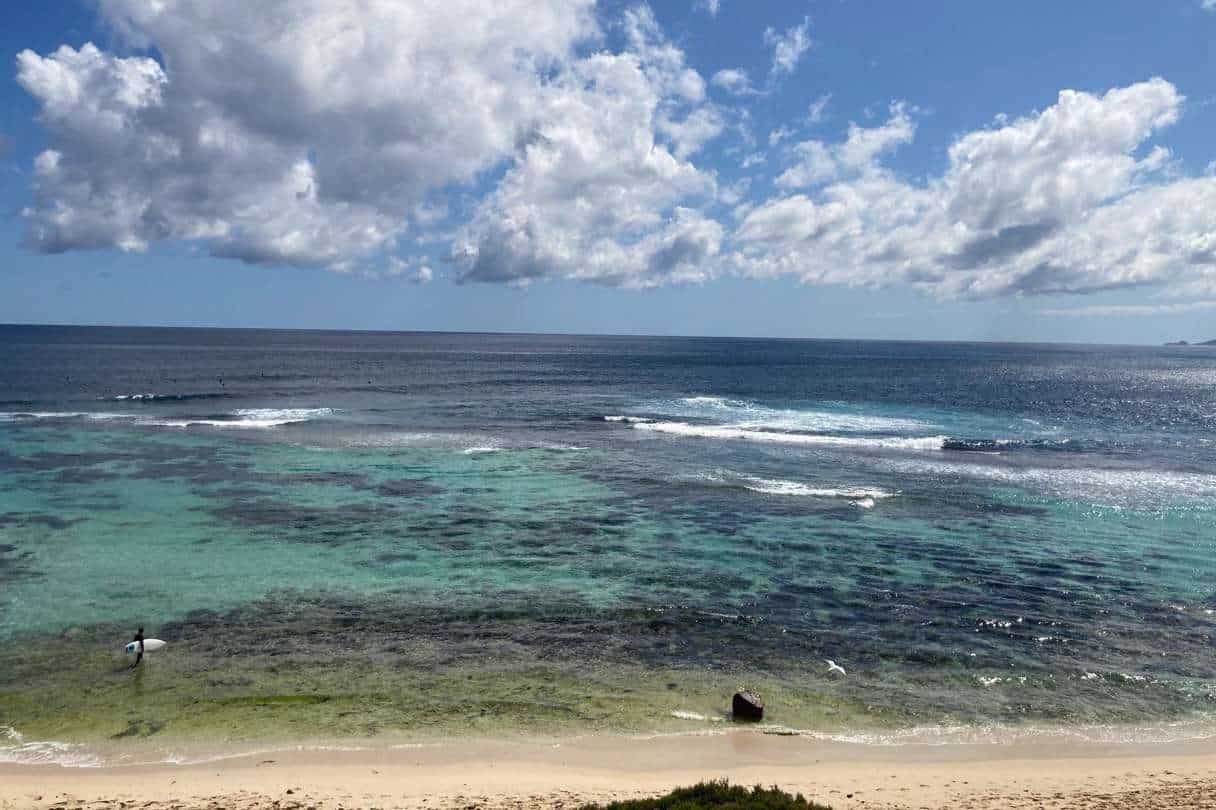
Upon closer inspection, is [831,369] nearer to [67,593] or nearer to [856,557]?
[856,557]

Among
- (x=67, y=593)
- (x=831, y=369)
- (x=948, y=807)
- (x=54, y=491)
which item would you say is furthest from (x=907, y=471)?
(x=831, y=369)

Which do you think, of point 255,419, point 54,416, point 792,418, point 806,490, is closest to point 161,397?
point 54,416

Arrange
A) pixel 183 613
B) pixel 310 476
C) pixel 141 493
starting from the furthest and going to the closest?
pixel 310 476
pixel 141 493
pixel 183 613

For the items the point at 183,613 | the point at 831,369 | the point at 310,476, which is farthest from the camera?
the point at 831,369

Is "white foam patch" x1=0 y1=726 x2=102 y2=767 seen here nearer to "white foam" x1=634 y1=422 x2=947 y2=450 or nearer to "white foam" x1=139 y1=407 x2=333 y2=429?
"white foam" x1=139 y1=407 x2=333 y2=429

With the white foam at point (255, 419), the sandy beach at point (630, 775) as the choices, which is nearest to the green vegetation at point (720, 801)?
the sandy beach at point (630, 775)

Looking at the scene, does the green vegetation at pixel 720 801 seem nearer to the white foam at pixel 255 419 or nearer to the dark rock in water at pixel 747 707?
the dark rock in water at pixel 747 707

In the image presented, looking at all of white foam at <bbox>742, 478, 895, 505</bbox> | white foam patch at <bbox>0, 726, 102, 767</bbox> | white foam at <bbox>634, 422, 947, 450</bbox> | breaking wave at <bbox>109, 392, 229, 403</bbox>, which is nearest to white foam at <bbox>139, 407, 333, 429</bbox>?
breaking wave at <bbox>109, 392, 229, 403</bbox>
